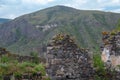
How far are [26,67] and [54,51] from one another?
59.7 inches

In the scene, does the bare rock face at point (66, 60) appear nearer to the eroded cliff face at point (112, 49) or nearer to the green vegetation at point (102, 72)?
the green vegetation at point (102, 72)

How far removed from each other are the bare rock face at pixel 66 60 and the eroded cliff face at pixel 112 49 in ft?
6.42

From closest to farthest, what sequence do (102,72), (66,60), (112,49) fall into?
(66,60) < (102,72) < (112,49)

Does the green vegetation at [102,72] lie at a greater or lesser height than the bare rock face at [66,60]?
lesser

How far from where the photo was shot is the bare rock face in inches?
464

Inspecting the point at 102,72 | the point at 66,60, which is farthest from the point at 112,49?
the point at 66,60

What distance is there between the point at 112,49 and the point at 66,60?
2.84 meters

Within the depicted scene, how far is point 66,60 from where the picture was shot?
1185 cm

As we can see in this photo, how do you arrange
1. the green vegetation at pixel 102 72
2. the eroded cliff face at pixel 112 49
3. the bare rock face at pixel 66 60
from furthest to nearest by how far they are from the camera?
the eroded cliff face at pixel 112 49, the green vegetation at pixel 102 72, the bare rock face at pixel 66 60

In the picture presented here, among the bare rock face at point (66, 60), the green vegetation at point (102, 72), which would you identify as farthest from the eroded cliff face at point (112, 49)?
the bare rock face at point (66, 60)

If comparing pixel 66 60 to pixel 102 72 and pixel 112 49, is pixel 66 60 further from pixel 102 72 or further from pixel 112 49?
pixel 112 49

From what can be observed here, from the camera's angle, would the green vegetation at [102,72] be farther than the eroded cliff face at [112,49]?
No

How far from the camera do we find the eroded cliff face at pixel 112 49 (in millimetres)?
13781

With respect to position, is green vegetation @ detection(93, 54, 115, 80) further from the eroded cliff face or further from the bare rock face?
the bare rock face
